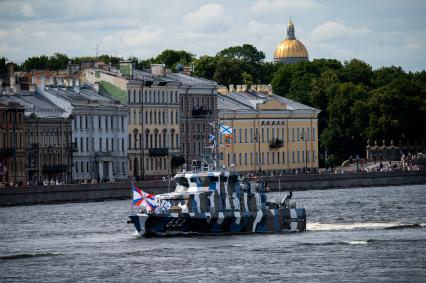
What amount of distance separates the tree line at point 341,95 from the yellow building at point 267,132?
746 cm

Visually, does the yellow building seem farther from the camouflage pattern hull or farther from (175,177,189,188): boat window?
(175,177,189,188): boat window

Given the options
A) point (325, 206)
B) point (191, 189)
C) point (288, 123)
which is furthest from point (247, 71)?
point (191, 189)

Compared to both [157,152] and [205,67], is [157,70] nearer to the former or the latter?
[157,152]

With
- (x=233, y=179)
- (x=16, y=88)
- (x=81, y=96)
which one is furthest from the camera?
(x=81, y=96)

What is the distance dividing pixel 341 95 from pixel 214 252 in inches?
3696

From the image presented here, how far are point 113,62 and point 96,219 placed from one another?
7440 centimetres

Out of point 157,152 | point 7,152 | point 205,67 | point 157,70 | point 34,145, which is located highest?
point 205,67

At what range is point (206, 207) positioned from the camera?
261 ft

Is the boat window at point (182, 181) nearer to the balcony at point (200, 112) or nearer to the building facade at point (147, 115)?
the building facade at point (147, 115)

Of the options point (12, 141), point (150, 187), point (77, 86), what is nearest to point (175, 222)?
point (150, 187)

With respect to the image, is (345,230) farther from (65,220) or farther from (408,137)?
(408,137)

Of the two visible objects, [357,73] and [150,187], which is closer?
[150,187]

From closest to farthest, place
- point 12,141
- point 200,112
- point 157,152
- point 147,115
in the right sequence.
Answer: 1. point 12,141
2. point 157,152
3. point 147,115
4. point 200,112

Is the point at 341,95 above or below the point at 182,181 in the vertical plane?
above
